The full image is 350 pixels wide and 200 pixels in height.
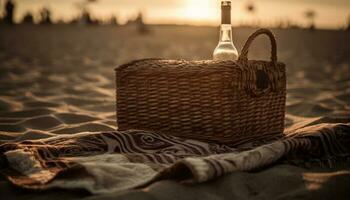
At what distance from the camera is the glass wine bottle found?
8.66 feet

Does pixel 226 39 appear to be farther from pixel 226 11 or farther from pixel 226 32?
pixel 226 11

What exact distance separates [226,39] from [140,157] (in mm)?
936

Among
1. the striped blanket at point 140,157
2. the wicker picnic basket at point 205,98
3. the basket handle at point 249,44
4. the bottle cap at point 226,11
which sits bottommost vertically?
the striped blanket at point 140,157

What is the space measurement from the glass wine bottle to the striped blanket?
0.55 meters

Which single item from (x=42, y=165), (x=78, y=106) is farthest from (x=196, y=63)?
(x=78, y=106)

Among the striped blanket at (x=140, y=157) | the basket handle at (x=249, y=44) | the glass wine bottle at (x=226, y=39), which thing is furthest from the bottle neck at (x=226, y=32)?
the striped blanket at (x=140, y=157)

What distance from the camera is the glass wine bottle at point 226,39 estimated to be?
264cm

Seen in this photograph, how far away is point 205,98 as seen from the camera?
2439mm

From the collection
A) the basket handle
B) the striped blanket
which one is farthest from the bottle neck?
the striped blanket

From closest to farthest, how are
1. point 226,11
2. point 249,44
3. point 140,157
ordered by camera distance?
point 140,157, point 249,44, point 226,11

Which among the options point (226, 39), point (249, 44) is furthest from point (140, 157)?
point (226, 39)

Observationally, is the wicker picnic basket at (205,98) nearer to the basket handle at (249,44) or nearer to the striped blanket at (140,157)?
the basket handle at (249,44)

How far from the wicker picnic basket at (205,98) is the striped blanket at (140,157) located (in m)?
0.12

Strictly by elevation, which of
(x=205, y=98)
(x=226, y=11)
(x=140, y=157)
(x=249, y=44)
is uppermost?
(x=226, y=11)
